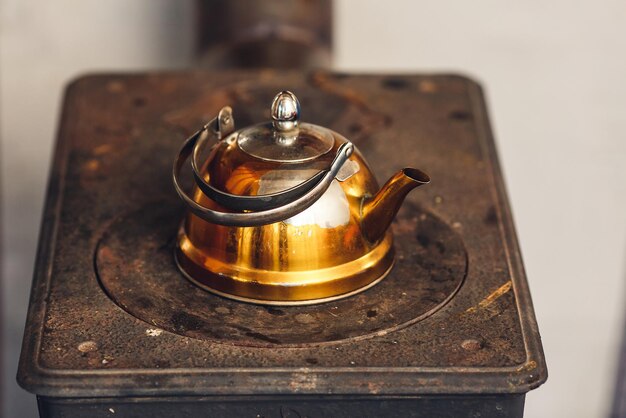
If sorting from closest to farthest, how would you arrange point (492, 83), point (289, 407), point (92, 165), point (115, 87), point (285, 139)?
1. point (289, 407)
2. point (285, 139)
3. point (92, 165)
4. point (115, 87)
5. point (492, 83)

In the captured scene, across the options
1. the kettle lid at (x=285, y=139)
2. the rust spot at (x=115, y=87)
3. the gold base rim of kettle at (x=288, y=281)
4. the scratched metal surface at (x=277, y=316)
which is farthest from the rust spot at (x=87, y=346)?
the rust spot at (x=115, y=87)

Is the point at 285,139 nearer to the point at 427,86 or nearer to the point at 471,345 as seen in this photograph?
the point at 471,345

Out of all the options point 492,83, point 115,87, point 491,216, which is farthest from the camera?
point 492,83

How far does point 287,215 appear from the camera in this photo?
966mm

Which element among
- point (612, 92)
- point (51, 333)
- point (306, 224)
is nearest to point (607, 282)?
point (612, 92)

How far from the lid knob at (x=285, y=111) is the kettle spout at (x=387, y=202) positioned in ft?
0.37

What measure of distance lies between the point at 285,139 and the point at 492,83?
102cm

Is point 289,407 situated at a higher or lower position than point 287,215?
lower

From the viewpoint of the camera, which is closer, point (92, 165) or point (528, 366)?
point (528, 366)

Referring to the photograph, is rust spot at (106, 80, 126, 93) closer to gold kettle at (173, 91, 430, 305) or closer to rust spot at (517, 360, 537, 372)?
gold kettle at (173, 91, 430, 305)

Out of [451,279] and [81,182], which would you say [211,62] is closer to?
[81,182]

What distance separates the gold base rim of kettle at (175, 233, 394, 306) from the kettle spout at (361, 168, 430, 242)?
0.03 meters

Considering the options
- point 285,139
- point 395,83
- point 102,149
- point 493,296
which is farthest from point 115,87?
point 493,296

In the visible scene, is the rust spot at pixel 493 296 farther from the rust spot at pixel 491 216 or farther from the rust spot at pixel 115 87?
the rust spot at pixel 115 87
